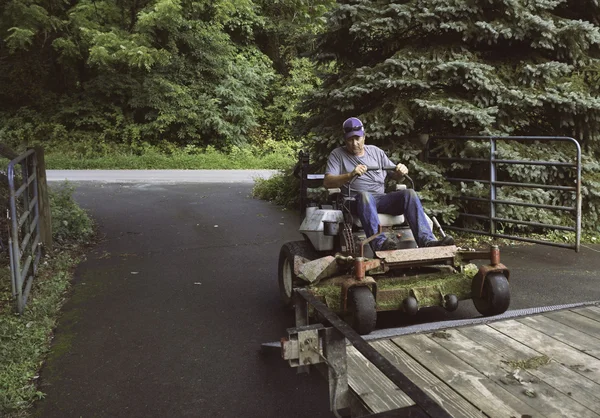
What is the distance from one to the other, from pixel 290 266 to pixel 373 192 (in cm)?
105

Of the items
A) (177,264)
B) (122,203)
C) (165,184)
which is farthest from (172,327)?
(165,184)

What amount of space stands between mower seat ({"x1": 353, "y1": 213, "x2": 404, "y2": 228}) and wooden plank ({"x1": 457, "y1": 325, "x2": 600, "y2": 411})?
1.33m

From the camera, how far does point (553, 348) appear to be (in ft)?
11.8

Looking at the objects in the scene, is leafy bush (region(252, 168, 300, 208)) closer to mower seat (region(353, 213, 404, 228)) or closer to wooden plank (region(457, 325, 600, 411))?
mower seat (region(353, 213, 404, 228))

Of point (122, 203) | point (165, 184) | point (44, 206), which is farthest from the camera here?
point (165, 184)

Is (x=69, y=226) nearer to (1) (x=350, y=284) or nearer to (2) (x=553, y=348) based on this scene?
(1) (x=350, y=284)

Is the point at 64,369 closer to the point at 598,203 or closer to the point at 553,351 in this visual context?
the point at 553,351

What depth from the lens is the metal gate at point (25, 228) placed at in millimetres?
4906

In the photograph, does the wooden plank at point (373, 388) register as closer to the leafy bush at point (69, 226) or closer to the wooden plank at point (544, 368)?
the wooden plank at point (544, 368)

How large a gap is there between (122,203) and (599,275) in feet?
30.5

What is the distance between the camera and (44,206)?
7.06 meters

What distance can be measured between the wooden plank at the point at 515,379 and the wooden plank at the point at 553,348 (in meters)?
0.21

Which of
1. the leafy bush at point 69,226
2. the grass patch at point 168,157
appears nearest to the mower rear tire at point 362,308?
the leafy bush at point 69,226

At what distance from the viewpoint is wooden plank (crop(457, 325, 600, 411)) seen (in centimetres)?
296
